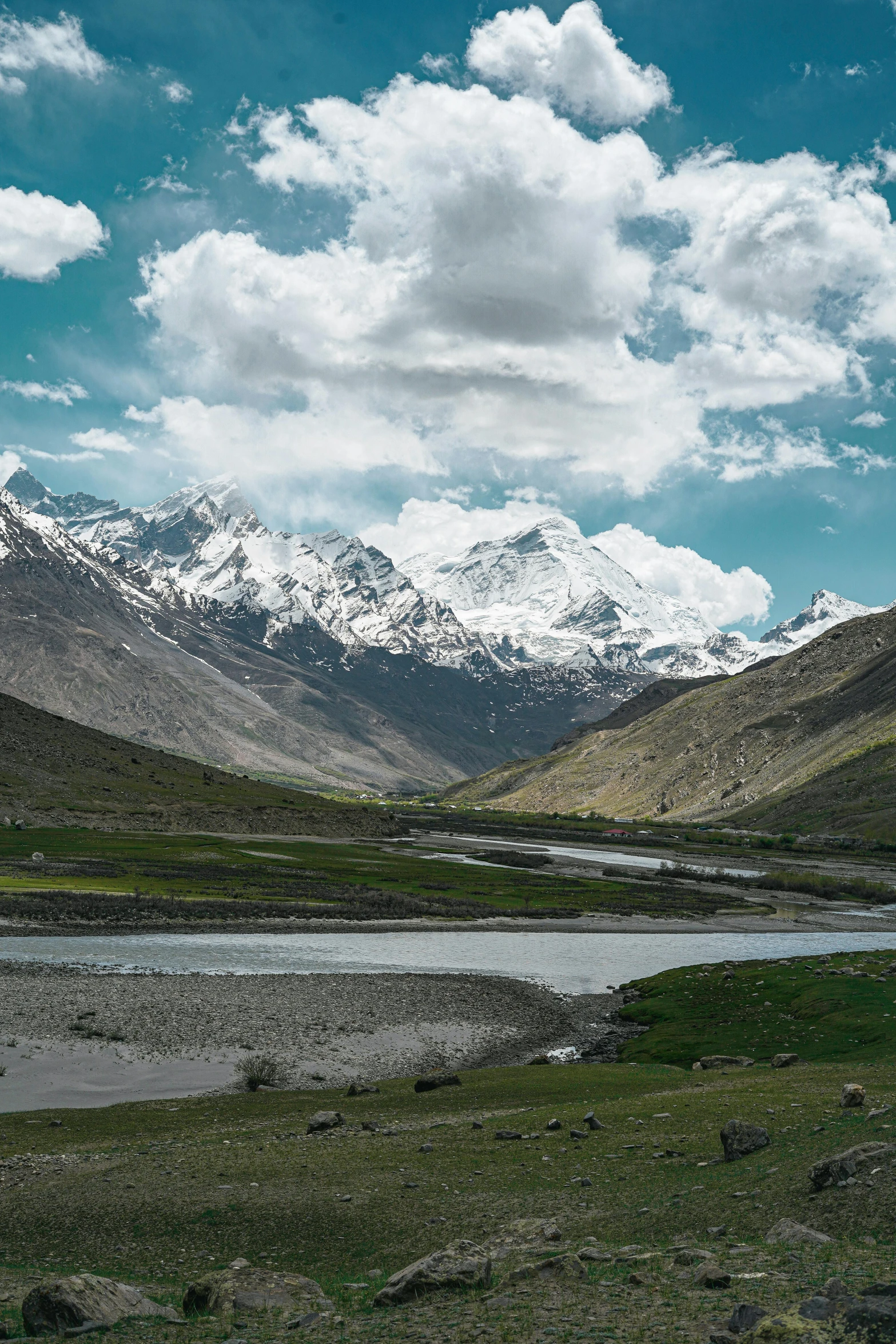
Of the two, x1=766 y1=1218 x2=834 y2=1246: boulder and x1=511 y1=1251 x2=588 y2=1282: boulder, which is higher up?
x1=766 y1=1218 x2=834 y2=1246: boulder

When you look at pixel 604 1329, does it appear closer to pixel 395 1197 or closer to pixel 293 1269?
pixel 293 1269

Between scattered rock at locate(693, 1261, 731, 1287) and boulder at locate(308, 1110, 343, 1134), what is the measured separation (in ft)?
58.4

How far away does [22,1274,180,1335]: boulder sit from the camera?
A: 1442 centimetres

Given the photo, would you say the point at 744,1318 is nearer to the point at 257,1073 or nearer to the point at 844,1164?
the point at 844,1164

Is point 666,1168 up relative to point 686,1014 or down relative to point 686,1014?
up

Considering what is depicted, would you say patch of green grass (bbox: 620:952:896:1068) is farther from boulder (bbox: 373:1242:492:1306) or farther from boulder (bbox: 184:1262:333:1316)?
boulder (bbox: 184:1262:333:1316)

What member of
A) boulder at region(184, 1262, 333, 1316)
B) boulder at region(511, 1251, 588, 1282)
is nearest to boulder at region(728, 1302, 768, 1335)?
boulder at region(511, 1251, 588, 1282)

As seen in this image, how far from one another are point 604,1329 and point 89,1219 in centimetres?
1416

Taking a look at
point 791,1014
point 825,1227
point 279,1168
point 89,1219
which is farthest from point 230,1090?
point 791,1014

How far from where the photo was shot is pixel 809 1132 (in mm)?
23266

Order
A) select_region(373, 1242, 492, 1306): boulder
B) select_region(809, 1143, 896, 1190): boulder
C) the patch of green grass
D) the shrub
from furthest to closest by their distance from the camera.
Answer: the patch of green grass
the shrub
select_region(809, 1143, 896, 1190): boulder
select_region(373, 1242, 492, 1306): boulder

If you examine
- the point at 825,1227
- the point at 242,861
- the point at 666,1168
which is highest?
the point at 825,1227

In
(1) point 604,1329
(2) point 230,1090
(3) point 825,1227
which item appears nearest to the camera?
(1) point 604,1329

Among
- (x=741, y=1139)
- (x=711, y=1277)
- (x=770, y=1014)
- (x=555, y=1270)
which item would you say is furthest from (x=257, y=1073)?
(x=770, y=1014)
